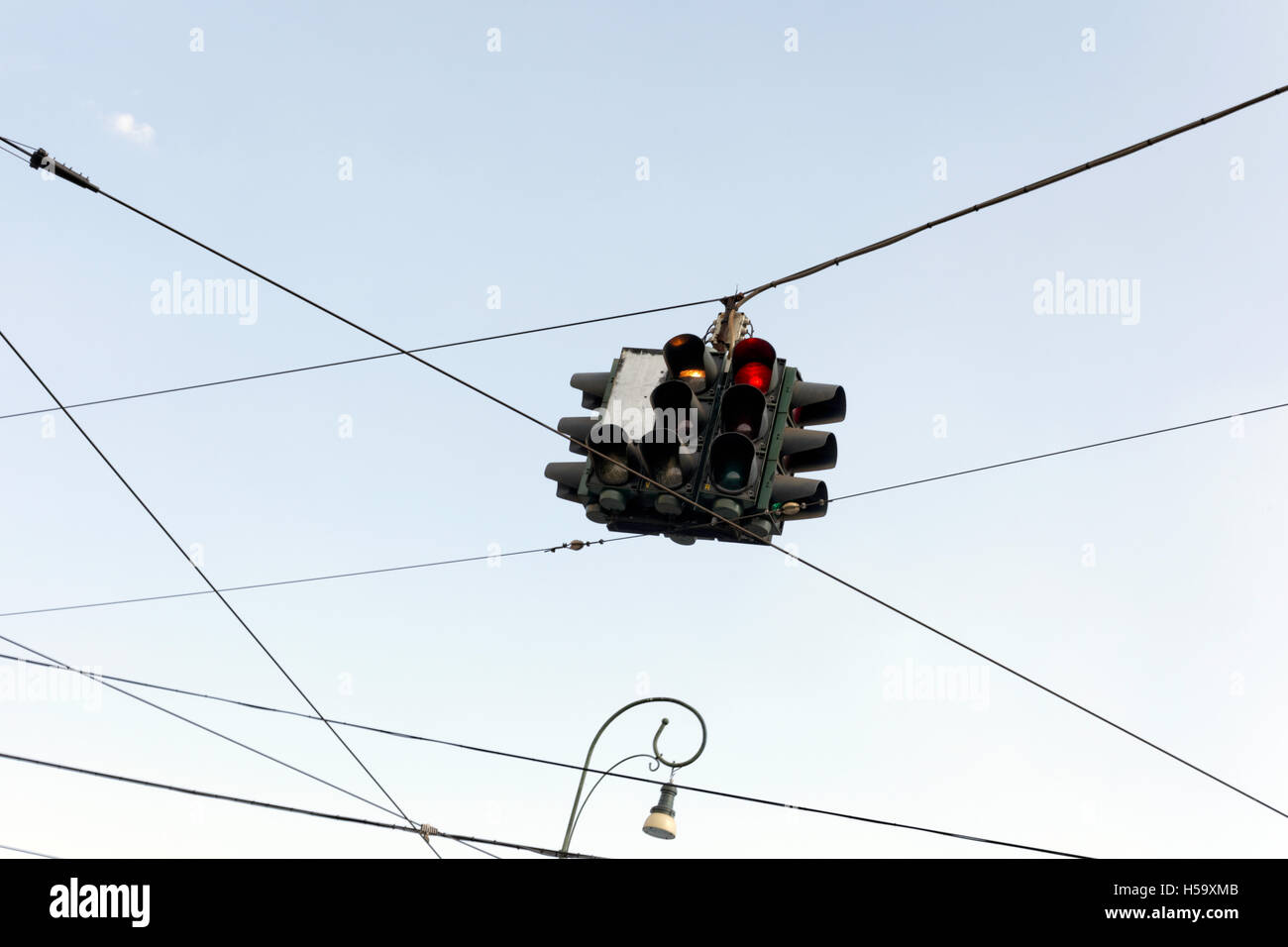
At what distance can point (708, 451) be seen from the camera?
716cm

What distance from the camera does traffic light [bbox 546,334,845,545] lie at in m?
7.03

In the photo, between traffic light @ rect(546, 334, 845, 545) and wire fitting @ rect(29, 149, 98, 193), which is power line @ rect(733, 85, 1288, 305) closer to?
traffic light @ rect(546, 334, 845, 545)

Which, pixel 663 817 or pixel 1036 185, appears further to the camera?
pixel 663 817

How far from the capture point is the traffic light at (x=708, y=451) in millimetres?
7027

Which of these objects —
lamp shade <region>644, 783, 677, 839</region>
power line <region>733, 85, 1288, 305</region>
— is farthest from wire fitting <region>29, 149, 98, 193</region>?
lamp shade <region>644, 783, 677, 839</region>

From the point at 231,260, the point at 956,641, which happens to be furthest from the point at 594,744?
the point at 231,260

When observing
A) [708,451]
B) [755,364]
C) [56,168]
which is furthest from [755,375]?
[56,168]

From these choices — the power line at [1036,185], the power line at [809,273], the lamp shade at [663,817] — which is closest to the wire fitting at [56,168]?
the power line at [809,273]

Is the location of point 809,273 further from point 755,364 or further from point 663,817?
point 663,817

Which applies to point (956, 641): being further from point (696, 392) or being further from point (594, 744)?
point (594, 744)

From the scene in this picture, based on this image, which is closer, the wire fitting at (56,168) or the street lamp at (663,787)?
the wire fitting at (56,168)

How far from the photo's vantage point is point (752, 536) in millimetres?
7207

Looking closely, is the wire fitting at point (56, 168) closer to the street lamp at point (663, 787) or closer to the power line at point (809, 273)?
the power line at point (809, 273)
